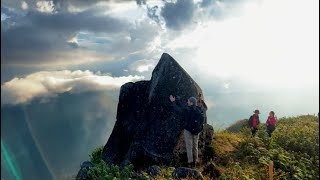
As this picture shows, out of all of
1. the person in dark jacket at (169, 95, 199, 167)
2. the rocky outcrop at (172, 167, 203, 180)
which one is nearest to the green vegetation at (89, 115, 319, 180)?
the rocky outcrop at (172, 167, 203, 180)

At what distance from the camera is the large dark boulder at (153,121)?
18.5 meters

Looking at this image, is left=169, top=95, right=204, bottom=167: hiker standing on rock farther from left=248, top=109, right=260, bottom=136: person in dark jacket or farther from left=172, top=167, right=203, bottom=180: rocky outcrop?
left=248, top=109, right=260, bottom=136: person in dark jacket

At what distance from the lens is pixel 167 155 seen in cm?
1834

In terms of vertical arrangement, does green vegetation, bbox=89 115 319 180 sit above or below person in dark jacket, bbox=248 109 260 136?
below

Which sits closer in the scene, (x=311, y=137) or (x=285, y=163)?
(x=285, y=163)

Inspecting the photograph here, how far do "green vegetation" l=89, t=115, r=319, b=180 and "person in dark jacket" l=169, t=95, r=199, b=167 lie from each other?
605 mm

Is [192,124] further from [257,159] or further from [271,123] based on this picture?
[271,123]

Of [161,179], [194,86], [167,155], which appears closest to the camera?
[161,179]

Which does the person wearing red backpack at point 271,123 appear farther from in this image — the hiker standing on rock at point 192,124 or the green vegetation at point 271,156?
the hiker standing on rock at point 192,124

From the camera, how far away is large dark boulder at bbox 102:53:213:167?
18516 mm

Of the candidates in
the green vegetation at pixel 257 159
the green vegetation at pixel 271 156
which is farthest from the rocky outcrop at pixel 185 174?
the green vegetation at pixel 271 156

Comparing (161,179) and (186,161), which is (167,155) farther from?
(161,179)

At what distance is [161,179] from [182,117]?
3.19 m

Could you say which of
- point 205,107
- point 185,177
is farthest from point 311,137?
point 185,177
